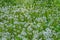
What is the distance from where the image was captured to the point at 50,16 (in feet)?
25.3

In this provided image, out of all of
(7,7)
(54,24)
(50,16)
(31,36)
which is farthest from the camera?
(7,7)

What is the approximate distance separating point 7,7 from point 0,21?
1.21 meters

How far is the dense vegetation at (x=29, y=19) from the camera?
6559 millimetres

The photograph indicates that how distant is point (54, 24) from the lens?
7148 millimetres

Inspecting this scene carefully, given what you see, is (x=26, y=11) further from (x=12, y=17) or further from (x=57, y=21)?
(x=57, y=21)

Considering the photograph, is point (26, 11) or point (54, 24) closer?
point (54, 24)

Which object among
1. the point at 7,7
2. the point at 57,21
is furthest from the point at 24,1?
the point at 57,21

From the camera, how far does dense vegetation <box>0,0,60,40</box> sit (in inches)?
258

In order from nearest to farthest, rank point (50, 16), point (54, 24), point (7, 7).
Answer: point (54, 24), point (50, 16), point (7, 7)

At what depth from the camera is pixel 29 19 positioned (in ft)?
24.5

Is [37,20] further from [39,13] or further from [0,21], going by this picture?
[0,21]

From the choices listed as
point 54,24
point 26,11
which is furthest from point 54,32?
point 26,11

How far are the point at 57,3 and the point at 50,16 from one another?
1188 millimetres

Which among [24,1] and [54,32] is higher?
[24,1]
